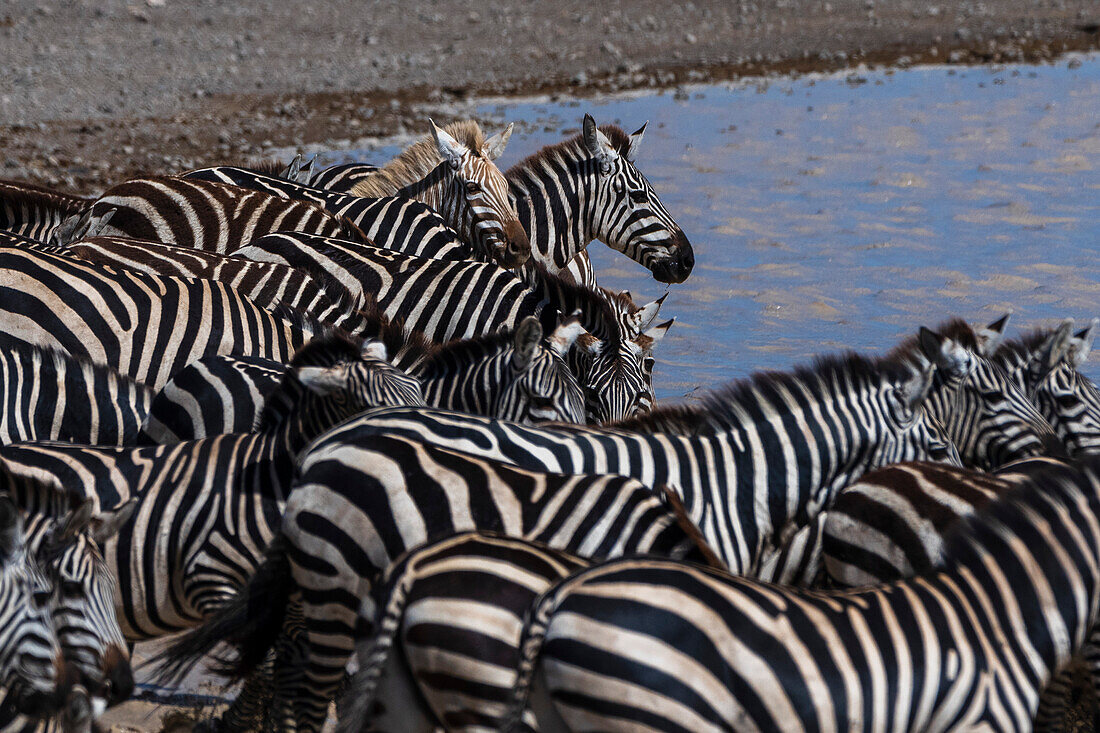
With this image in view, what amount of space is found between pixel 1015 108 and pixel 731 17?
6771mm

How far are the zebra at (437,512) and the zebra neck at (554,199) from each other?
442 cm

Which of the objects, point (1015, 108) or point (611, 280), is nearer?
point (611, 280)

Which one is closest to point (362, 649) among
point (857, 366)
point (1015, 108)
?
point (857, 366)

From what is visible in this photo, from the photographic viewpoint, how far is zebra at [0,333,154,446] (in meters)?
4.78

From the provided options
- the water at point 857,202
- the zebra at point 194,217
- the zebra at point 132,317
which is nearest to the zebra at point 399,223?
the zebra at point 194,217

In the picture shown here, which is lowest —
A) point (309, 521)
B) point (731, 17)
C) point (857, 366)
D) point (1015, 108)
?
point (309, 521)

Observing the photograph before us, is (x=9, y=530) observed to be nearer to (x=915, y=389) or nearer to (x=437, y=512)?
(x=437, y=512)

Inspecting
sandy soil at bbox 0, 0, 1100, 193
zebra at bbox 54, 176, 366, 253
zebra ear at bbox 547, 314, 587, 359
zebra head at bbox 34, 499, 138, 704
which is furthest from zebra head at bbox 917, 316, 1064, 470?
sandy soil at bbox 0, 0, 1100, 193

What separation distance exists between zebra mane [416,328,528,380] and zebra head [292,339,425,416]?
18.3 inches

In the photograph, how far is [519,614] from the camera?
9.20 ft

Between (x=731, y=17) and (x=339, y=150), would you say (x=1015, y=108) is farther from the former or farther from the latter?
(x=339, y=150)

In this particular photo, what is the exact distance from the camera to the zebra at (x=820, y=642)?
262cm

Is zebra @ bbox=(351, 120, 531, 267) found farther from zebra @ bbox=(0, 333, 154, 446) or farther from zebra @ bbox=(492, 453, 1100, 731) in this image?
zebra @ bbox=(492, 453, 1100, 731)

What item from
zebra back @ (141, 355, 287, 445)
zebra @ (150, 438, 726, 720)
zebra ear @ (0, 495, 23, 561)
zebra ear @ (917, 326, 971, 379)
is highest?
zebra ear @ (917, 326, 971, 379)
